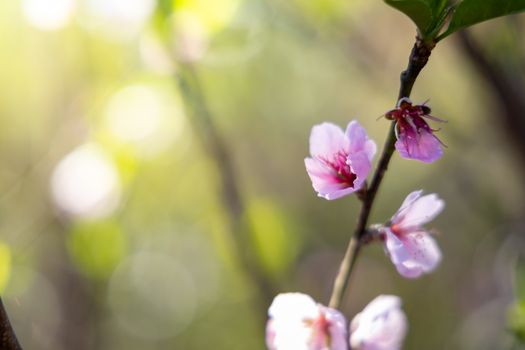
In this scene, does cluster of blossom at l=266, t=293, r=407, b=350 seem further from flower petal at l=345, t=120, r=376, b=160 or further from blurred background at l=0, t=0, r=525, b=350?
blurred background at l=0, t=0, r=525, b=350

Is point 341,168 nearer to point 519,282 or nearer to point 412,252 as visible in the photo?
point 412,252

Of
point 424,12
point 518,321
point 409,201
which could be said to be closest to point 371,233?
point 409,201

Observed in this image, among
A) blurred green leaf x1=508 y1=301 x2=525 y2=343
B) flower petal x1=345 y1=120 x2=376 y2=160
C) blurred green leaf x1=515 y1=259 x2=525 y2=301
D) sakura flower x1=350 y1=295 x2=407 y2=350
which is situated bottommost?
blurred green leaf x1=508 y1=301 x2=525 y2=343

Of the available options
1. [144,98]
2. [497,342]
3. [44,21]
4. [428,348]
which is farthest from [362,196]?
[428,348]

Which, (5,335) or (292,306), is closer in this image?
(5,335)

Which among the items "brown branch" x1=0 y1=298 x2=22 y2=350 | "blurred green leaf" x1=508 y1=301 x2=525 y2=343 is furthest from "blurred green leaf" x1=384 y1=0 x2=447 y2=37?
"blurred green leaf" x1=508 y1=301 x2=525 y2=343

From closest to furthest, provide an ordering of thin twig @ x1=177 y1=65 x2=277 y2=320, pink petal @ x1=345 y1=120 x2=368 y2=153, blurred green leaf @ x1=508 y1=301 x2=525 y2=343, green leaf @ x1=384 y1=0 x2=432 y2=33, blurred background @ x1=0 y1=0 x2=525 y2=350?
green leaf @ x1=384 y1=0 x2=432 y2=33, pink petal @ x1=345 y1=120 x2=368 y2=153, blurred green leaf @ x1=508 y1=301 x2=525 y2=343, thin twig @ x1=177 y1=65 x2=277 y2=320, blurred background @ x1=0 y1=0 x2=525 y2=350
